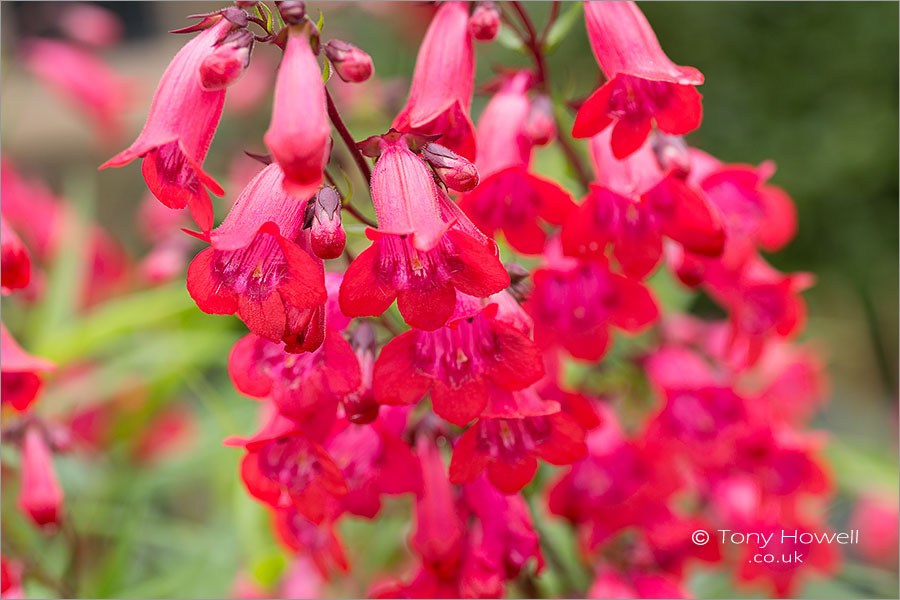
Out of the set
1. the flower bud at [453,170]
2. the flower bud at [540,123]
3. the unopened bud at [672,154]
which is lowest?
the unopened bud at [672,154]

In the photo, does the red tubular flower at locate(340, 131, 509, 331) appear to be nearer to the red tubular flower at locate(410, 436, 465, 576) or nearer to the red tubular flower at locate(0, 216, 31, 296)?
the red tubular flower at locate(410, 436, 465, 576)

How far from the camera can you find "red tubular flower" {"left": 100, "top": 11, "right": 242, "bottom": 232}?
0.59m

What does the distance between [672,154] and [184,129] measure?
18.1 inches

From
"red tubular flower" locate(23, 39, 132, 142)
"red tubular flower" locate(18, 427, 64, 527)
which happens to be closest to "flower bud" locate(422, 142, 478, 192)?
"red tubular flower" locate(18, 427, 64, 527)

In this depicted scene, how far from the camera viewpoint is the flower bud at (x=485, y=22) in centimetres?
68

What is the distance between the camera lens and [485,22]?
676 mm

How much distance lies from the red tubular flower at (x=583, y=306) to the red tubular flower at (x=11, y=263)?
1.65 ft

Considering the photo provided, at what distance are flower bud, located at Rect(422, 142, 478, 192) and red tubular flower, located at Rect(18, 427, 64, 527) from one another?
626 millimetres

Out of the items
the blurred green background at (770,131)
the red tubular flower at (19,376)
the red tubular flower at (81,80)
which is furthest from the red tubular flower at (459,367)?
the red tubular flower at (81,80)

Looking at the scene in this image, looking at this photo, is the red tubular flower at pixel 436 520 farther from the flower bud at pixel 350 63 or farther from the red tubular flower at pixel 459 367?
the flower bud at pixel 350 63

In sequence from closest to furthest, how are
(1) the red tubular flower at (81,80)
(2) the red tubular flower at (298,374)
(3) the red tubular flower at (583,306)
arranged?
1. (2) the red tubular flower at (298,374)
2. (3) the red tubular flower at (583,306)
3. (1) the red tubular flower at (81,80)

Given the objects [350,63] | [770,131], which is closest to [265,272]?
[350,63]

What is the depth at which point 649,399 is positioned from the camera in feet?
3.77

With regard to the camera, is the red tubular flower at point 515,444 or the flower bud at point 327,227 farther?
the red tubular flower at point 515,444
